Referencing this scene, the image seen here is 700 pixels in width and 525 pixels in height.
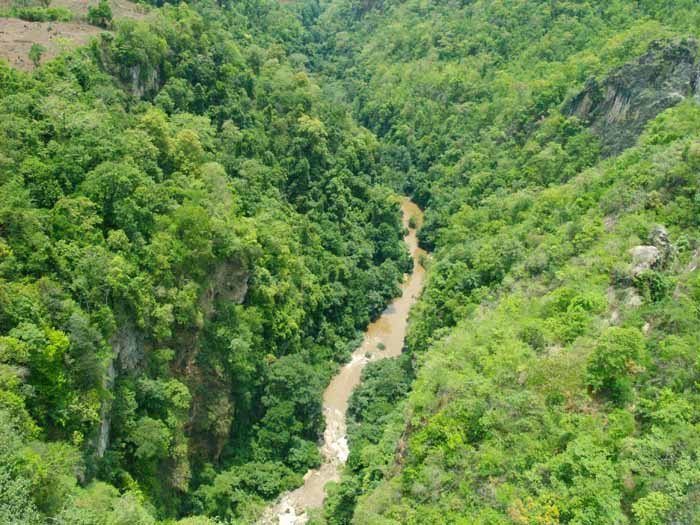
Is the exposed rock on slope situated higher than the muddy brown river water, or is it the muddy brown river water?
the exposed rock on slope

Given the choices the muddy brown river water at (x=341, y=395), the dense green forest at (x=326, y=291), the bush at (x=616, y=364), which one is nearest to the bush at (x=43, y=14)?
the dense green forest at (x=326, y=291)

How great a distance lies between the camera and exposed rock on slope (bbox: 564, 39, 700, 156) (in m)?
56.5

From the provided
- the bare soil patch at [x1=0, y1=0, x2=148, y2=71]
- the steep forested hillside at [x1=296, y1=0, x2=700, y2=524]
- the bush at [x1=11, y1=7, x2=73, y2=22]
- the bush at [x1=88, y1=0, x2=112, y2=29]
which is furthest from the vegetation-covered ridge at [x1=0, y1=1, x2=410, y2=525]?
the steep forested hillside at [x1=296, y1=0, x2=700, y2=524]

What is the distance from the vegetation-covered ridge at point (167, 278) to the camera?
28.8m

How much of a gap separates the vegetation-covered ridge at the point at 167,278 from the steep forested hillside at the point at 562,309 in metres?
8.62

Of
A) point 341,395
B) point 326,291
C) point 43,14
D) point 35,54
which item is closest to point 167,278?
point 35,54

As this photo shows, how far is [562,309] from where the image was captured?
3528 centimetres

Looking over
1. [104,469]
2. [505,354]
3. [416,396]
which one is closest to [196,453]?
[104,469]

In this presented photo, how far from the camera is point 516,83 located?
274ft

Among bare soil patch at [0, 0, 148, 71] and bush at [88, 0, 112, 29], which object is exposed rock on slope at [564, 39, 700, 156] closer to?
bush at [88, 0, 112, 29]

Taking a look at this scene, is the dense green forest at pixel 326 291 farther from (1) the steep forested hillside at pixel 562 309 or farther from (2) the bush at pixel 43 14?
(2) the bush at pixel 43 14

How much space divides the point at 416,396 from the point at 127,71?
1532 inches

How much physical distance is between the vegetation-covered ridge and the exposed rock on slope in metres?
26.8

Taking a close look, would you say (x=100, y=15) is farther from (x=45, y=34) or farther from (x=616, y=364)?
(x=616, y=364)
